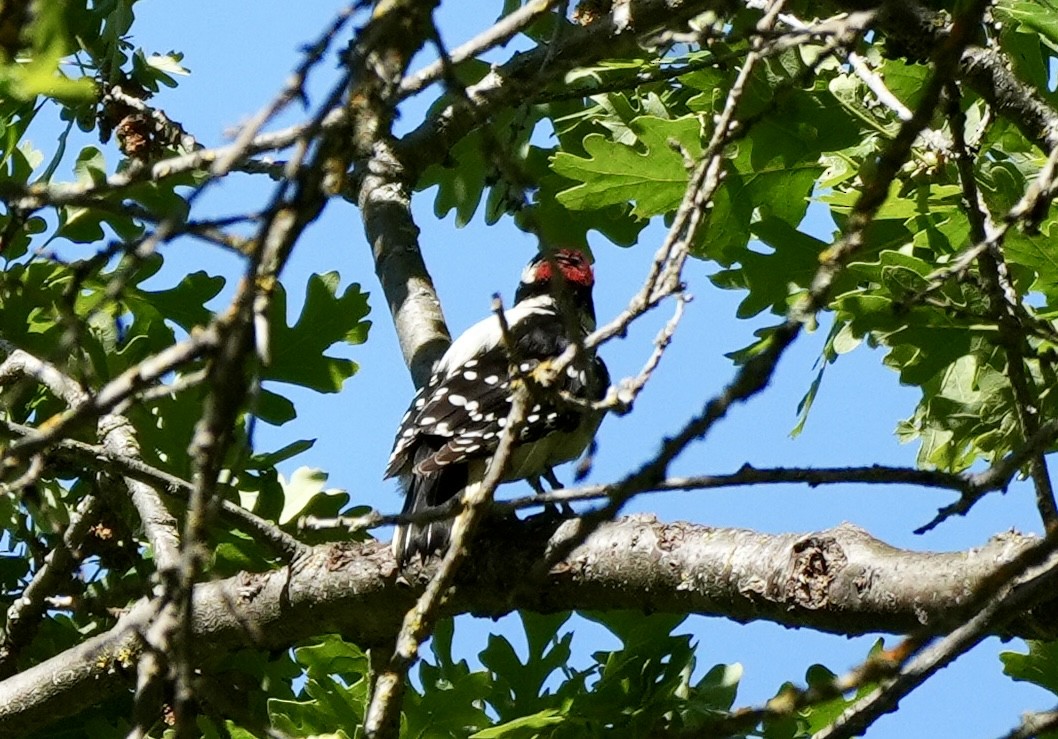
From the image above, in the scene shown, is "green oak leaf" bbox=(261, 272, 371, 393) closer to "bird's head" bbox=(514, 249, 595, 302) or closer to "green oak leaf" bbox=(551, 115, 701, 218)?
"green oak leaf" bbox=(551, 115, 701, 218)

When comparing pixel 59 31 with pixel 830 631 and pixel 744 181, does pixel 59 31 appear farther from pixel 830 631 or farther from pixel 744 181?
pixel 744 181

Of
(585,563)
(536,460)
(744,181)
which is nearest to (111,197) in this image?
(585,563)

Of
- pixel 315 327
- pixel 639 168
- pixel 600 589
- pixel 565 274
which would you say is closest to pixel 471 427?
pixel 315 327

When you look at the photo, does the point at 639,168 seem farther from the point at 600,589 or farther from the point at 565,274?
the point at 565,274

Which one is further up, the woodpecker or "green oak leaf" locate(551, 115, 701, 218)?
"green oak leaf" locate(551, 115, 701, 218)

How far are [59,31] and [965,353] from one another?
1918 mm

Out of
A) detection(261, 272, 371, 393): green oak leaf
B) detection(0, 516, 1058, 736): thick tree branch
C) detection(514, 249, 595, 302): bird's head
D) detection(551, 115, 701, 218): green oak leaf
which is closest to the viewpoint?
detection(0, 516, 1058, 736): thick tree branch

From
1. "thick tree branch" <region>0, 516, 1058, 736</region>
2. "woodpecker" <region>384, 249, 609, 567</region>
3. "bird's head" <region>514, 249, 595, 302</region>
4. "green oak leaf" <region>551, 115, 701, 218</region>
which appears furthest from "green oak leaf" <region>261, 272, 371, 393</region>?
"bird's head" <region>514, 249, 595, 302</region>

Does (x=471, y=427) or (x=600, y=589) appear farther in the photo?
(x=471, y=427)

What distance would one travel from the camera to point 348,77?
1.16m

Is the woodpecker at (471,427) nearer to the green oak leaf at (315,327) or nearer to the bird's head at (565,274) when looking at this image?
the green oak leaf at (315,327)

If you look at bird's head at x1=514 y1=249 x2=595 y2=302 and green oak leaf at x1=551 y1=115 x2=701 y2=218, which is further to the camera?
bird's head at x1=514 y1=249 x2=595 y2=302

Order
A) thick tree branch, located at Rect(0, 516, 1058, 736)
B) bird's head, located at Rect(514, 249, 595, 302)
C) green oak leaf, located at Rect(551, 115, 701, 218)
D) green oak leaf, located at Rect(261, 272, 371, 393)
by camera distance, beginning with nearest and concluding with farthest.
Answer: thick tree branch, located at Rect(0, 516, 1058, 736) < green oak leaf, located at Rect(551, 115, 701, 218) < green oak leaf, located at Rect(261, 272, 371, 393) < bird's head, located at Rect(514, 249, 595, 302)

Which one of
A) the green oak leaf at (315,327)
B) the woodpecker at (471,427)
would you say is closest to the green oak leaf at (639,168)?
the woodpecker at (471,427)
